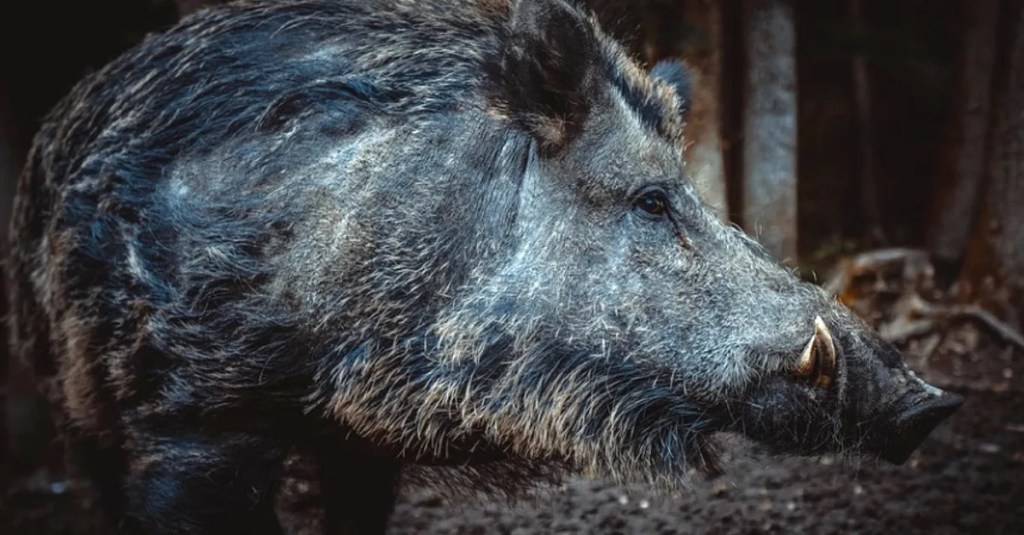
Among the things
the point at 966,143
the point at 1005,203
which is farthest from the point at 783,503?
the point at 966,143

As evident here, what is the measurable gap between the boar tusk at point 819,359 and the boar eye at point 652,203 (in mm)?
614

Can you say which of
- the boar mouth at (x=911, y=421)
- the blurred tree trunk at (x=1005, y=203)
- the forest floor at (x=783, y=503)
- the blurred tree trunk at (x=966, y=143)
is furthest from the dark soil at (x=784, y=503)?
the blurred tree trunk at (x=966, y=143)

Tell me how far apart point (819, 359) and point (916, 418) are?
28 centimetres

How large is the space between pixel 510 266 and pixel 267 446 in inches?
37.2

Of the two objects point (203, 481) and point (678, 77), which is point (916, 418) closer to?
point (678, 77)

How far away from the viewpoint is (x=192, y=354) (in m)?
3.09

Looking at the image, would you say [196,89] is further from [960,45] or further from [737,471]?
[960,45]

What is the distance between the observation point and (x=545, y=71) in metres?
3.05

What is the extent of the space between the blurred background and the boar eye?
0.53 metres

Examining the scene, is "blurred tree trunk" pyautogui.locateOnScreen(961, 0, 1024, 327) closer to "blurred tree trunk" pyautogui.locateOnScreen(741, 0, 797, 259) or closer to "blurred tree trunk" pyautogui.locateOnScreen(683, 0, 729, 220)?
"blurred tree trunk" pyautogui.locateOnScreen(741, 0, 797, 259)

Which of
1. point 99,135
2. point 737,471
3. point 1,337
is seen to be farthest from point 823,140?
point 99,135

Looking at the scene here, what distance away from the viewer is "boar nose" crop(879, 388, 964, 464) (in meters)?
2.68

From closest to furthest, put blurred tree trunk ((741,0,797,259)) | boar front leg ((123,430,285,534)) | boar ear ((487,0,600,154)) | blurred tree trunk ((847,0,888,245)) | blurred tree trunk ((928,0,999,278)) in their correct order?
1. boar ear ((487,0,600,154))
2. boar front leg ((123,430,285,534))
3. blurred tree trunk ((741,0,797,259))
4. blurred tree trunk ((928,0,999,278))
5. blurred tree trunk ((847,0,888,245))

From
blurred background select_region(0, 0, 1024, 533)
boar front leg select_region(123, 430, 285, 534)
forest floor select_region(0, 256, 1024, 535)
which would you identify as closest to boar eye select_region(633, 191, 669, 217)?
blurred background select_region(0, 0, 1024, 533)
